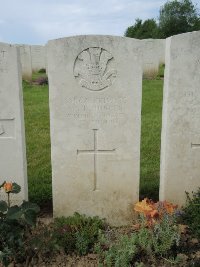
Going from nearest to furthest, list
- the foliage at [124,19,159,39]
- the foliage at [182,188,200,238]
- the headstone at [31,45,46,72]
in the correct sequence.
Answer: the foliage at [182,188,200,238]
the headstone at [31,45,46,72]
the foliage at [124,19,159,39]

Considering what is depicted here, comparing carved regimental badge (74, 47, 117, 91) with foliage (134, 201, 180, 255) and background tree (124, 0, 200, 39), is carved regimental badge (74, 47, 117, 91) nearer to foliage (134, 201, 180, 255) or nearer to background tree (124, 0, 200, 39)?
foliage (134, 201, 180, 255)

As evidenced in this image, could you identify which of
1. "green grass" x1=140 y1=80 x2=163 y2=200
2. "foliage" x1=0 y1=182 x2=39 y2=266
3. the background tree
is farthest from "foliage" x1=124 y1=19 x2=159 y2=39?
"foliage" x1=0 y1=182 x2=39 y2=266

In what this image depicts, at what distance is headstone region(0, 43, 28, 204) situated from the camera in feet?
12.1

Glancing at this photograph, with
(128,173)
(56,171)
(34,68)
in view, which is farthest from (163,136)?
(34,68)

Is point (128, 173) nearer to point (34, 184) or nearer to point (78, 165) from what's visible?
point (78, 165)

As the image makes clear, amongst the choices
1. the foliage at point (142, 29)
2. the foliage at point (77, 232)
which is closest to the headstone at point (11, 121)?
the foliage at point (77, 232)

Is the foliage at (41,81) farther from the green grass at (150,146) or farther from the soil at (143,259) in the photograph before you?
the soil at (143,259)

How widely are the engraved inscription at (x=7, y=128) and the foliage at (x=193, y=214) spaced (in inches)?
80.9

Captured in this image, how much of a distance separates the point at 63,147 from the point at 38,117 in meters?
4.87

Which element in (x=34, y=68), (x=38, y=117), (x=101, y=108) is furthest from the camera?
(x=34, y=68)

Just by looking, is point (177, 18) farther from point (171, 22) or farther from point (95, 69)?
point (95, 69)

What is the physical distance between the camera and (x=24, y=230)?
361 cm

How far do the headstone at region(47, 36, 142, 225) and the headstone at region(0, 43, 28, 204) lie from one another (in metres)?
0.34

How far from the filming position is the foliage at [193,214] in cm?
364
